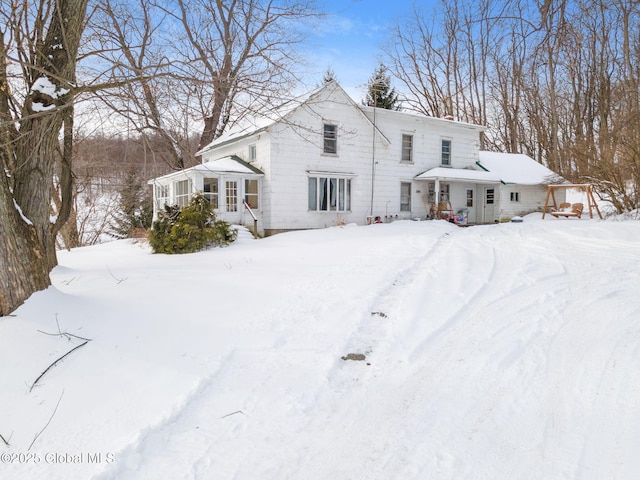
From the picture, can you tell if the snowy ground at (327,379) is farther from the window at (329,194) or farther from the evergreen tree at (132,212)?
the evergreen tree at (132,212)

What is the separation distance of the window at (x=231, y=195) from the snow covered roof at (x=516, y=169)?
12700 mm

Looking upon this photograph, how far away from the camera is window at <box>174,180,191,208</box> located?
16.0 metres

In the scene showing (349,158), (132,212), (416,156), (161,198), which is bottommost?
(132,212)

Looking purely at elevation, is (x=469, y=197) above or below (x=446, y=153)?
below

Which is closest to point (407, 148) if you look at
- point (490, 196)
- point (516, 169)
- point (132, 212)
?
point (490, 196)

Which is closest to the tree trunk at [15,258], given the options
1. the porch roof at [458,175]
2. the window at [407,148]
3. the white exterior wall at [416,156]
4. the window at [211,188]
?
the window at [211,188]

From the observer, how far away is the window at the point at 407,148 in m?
18.2

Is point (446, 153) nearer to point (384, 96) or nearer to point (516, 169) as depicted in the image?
point (516, 169)

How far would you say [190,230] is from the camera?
11.6 metres

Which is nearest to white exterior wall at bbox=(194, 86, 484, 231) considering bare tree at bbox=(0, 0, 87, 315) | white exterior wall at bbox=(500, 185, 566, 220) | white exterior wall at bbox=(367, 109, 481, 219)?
white exterior wall at bbox=(367, 109, 481, 219)

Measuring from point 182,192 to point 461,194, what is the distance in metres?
13.4

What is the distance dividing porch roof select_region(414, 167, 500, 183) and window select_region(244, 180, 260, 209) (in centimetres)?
742

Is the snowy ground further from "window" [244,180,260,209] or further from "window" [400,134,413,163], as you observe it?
"window" [400,134,413,163]

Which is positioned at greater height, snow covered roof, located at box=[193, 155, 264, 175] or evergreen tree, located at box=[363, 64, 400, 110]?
evergreen tree, located at box=[363, 64, 400, 110]
